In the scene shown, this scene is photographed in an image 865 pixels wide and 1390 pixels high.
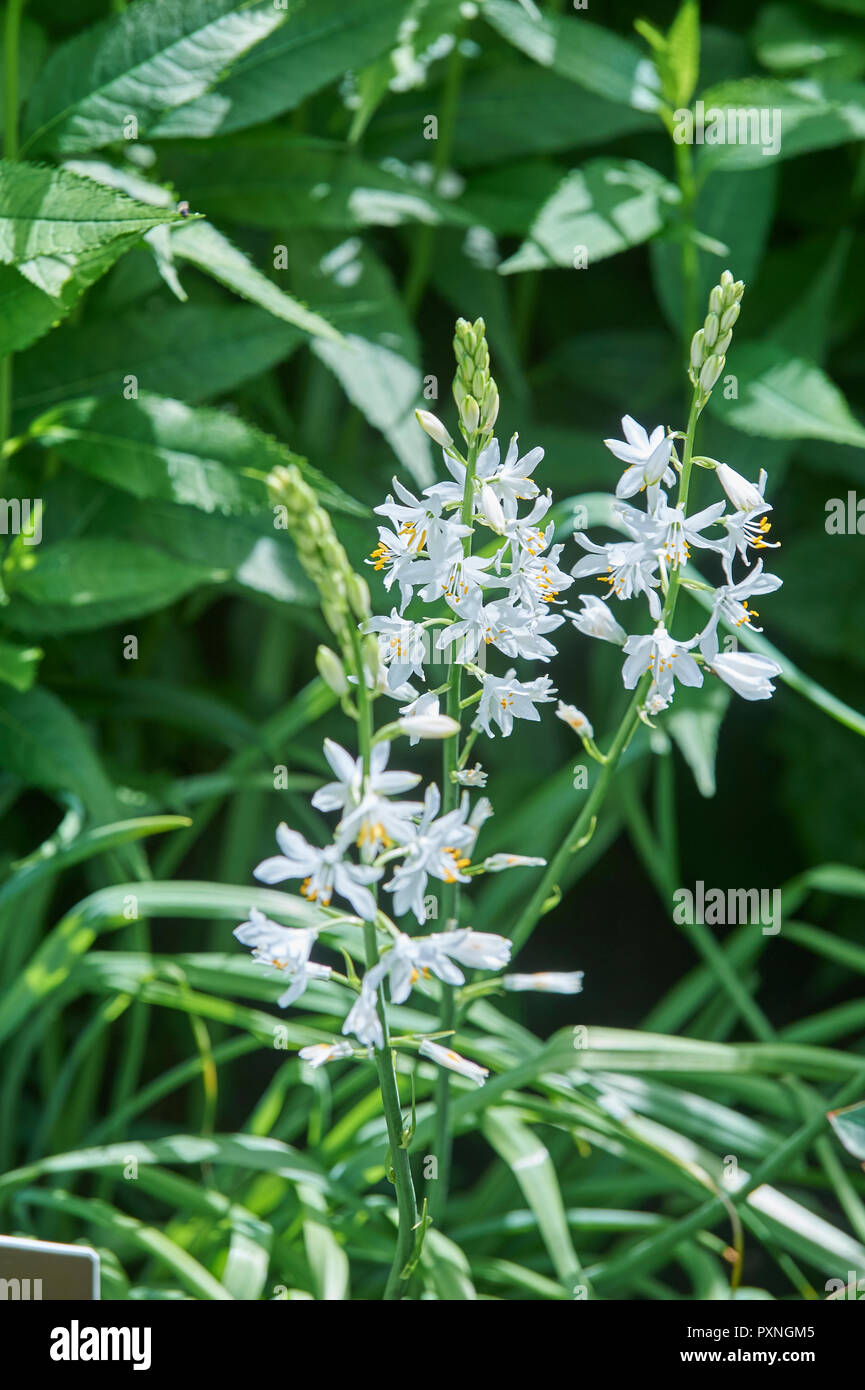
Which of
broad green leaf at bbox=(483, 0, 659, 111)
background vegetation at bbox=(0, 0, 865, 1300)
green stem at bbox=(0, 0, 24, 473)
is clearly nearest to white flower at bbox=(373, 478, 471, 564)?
background vegetation at bbox=(0, 0, 865, 1300)

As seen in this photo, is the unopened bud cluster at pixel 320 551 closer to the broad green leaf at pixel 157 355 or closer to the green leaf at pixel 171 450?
the green leaf at pixel 171 450

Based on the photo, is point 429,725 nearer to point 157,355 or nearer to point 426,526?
point 426,526

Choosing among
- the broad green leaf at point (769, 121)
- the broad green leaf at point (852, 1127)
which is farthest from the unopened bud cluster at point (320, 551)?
the broad green leaf at point (769, 121)

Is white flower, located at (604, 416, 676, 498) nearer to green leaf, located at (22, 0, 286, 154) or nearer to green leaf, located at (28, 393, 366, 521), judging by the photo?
green leaf, located at (28, 393, 366, 521)

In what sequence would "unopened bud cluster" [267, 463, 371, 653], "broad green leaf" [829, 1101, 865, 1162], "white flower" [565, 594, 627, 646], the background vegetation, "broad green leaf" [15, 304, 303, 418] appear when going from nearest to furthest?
"unopened bud cluster" [267, 463, 371, 653], "white flower" [565, 594, 627, 646], "broad green leaf" [829, 1101, 865, 1162], the background vegetation, "broad green leaf" [15, 304, 303, 418]

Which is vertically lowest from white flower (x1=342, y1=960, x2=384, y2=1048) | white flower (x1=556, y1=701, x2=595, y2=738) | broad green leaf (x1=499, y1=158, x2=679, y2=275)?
white flower (x1=342, y1=960, x2=384, y2=1048)
